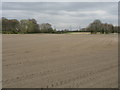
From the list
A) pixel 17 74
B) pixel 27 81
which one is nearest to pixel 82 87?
pixel 27 81

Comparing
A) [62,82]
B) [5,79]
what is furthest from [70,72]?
[5,79]

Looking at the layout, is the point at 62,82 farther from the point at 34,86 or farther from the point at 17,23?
the point at 17,23

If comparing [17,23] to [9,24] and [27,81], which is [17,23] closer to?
[9,24]

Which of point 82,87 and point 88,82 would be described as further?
point 88,82

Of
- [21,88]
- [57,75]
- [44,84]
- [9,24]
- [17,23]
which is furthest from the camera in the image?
[17,23]

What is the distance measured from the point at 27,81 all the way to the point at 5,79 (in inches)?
22.7

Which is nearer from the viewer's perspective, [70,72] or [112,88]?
[112,88]

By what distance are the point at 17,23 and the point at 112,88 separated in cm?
6437

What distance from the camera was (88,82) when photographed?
3.59m

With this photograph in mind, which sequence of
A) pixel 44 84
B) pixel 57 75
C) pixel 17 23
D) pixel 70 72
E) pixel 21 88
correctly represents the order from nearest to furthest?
pixel 21 88 < pixel 44 84 < pixel 57 75 < pixel 70 72 < pixel 17 23

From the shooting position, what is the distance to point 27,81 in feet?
11.7

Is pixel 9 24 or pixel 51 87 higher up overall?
pixel 9 24

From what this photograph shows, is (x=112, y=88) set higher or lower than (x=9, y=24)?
lower

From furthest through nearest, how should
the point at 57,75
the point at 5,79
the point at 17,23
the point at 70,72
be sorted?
1. the point at 17,23
2. the point at 70,72
3. the point at 57,75
4. the point at 5,79
